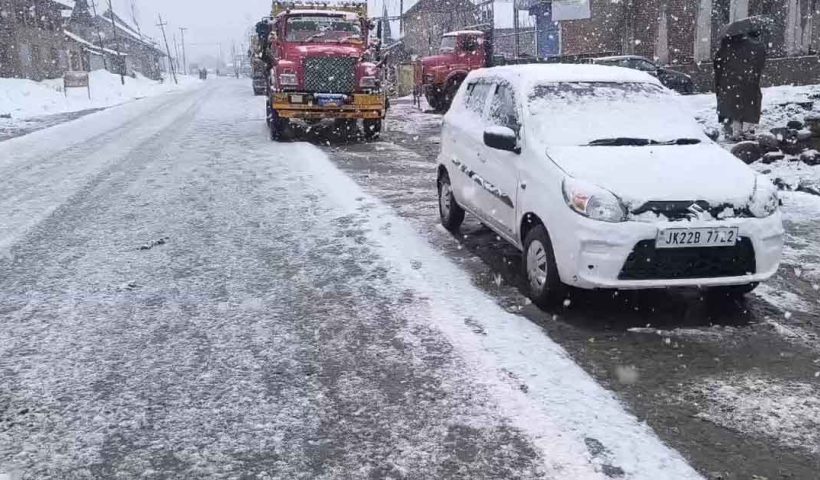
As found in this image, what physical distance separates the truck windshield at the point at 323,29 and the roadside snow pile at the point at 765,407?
41.8 feet

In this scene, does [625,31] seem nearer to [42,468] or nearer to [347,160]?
[347,160]

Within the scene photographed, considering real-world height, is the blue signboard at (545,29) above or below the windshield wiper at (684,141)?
above

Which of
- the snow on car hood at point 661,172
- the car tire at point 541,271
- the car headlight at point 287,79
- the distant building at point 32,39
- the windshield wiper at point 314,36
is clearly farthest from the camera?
the distant building at point 32,39

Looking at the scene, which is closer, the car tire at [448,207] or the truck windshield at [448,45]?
the car tire at [448,207]

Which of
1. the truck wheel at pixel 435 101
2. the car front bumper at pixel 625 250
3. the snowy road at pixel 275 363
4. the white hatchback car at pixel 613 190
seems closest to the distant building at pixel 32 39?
the truck wheel at pixel 435 101

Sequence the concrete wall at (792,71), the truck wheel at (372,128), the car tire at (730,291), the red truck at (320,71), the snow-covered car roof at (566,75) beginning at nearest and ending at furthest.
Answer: the car tire at (730,291) → the snow-covered car roof at (566,75) → the red truck at (320,71) → the truck wheel at (372,128) → the concrete wall at (792,71)

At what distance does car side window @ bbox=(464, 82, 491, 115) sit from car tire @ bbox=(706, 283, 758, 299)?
262 cm

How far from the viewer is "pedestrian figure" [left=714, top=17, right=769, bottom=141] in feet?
38.4

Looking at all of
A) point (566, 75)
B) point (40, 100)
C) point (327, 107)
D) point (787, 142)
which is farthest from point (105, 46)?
point (566, 75)

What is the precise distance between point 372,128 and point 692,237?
39.3 ft

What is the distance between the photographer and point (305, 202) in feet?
27.6

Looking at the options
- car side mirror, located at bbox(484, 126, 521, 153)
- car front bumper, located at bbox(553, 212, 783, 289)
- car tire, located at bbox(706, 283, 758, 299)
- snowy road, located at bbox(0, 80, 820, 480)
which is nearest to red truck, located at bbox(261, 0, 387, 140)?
snowy road, located at bbox(0, 80, 820, 480)

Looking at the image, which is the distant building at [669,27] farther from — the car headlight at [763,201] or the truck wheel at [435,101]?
the car headlight at [763,201]

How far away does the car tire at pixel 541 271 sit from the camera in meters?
4.68
